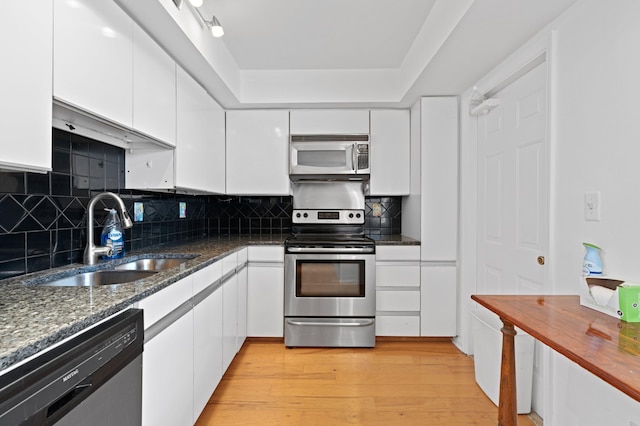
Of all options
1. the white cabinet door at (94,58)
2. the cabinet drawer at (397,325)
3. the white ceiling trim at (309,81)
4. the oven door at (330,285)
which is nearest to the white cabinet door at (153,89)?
the white cabinet door at (94,58)

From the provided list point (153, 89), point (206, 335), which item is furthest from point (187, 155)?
point (206, 335)

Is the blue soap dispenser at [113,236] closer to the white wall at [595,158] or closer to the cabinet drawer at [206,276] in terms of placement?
the cabinet drawer at [206,276]

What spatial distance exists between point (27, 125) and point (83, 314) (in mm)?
594

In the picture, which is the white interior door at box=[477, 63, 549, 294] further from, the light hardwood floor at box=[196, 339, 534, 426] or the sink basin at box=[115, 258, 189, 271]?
the sink basin at box=[115, 258, 189, 271]

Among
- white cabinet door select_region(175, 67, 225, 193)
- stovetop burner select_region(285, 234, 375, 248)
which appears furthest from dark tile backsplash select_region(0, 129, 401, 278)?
stovetop burner select_region(285, 234, 375, 248)

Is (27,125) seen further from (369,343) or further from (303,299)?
(369,343)

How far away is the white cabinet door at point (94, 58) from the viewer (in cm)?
119

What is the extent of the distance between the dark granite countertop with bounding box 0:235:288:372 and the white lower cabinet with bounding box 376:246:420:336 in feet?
5.90

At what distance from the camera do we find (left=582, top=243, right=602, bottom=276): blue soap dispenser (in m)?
1.41

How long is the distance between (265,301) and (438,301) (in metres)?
1.50

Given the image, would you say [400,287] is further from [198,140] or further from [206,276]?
[198,140]

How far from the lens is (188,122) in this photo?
228 centimetres

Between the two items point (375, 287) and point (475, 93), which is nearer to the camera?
point (475, 93)

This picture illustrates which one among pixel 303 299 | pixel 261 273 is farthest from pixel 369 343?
pixel 261 273
